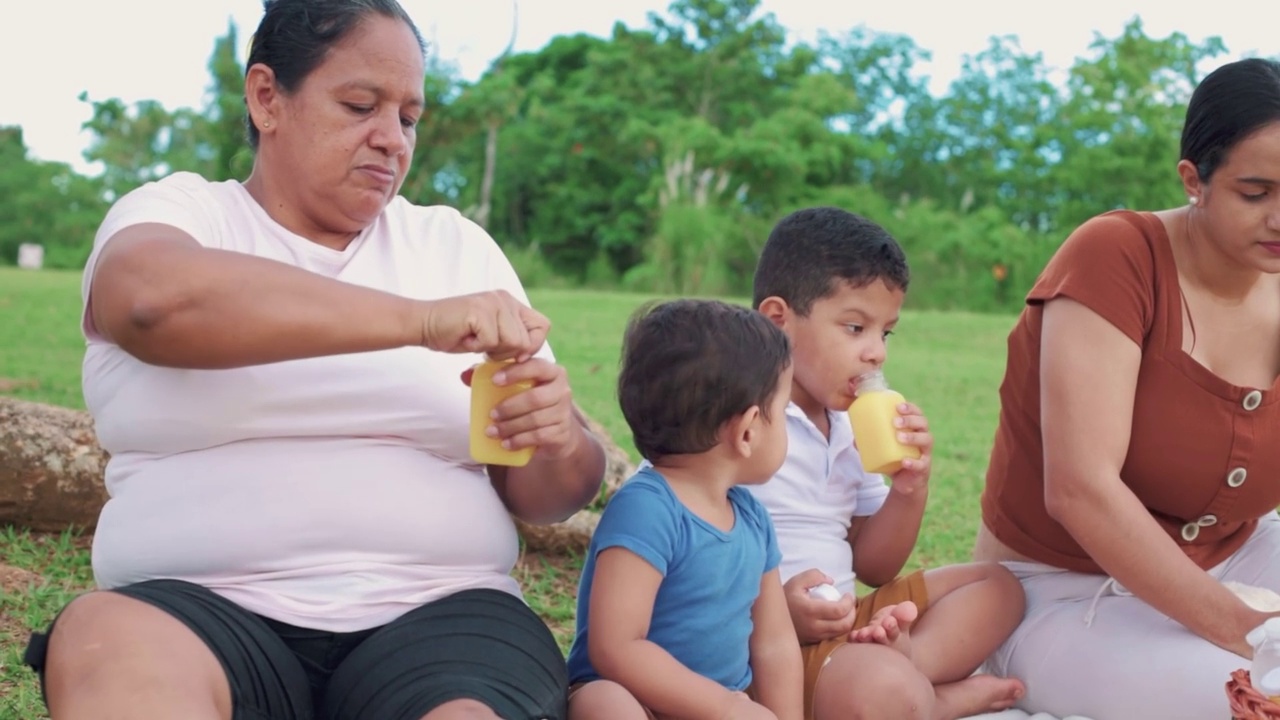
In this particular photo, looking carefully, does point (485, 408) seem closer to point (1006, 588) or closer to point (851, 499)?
point (851, 499)

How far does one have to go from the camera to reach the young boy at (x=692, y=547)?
2.31m

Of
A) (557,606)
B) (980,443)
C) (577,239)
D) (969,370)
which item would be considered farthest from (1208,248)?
(577,239)

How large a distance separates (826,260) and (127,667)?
5.28 feet

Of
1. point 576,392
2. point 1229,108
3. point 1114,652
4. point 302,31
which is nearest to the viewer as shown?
point 302,31

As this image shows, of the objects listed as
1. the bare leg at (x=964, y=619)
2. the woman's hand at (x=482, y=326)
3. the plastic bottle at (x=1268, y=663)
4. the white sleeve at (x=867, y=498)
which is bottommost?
the bare leg at (x=964, y=619)

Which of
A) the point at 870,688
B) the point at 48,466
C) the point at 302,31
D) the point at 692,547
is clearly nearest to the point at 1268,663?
the point at 870,688

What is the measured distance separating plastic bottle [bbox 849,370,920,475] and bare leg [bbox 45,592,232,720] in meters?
1.27

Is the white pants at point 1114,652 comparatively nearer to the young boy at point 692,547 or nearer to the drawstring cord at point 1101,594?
the drawstring cord at point 1101,594

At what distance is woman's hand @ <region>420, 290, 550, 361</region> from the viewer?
2000mm

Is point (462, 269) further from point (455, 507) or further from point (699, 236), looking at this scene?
point (699, 236)

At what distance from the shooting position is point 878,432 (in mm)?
2615

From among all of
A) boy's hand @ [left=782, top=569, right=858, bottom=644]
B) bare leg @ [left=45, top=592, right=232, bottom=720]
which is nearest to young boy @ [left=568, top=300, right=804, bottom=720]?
boy's hand @ [left=782, top=569, right=858, bottom=644]

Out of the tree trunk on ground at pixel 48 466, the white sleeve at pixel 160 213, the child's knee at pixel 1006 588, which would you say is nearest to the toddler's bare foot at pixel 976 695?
the child's knee at pixel 1006 588

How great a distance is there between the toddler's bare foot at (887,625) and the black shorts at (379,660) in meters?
0.71
